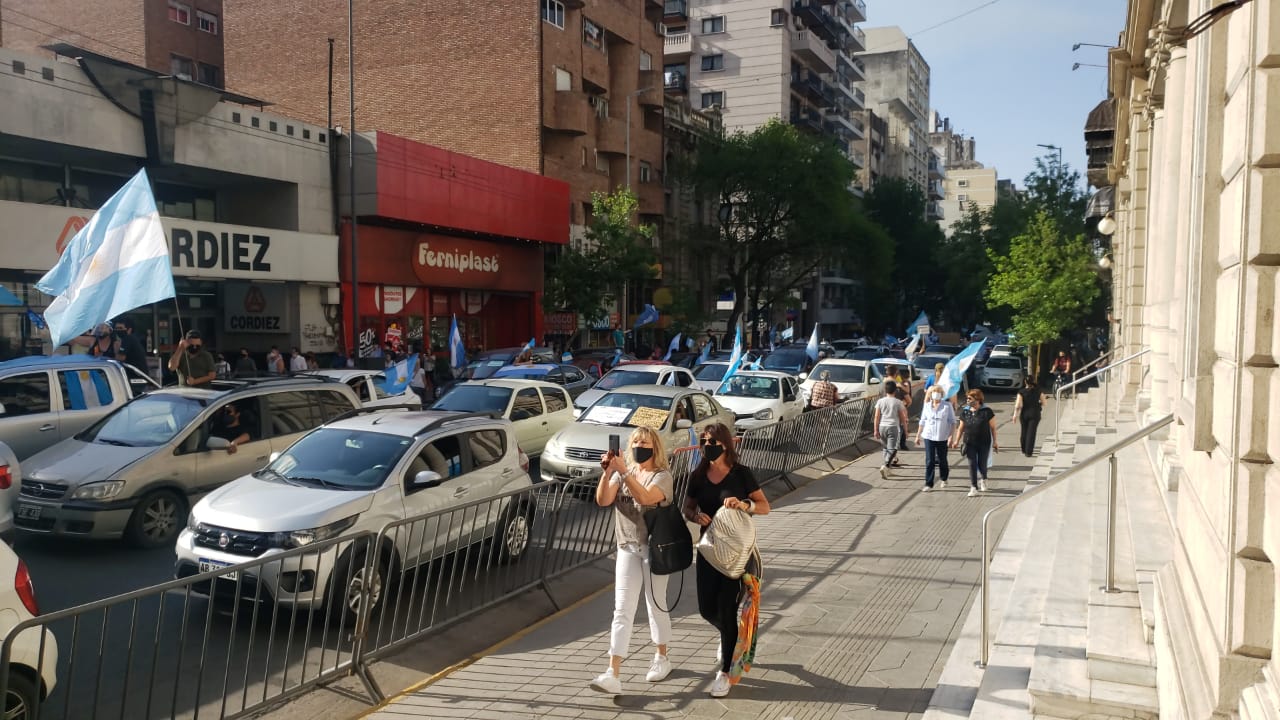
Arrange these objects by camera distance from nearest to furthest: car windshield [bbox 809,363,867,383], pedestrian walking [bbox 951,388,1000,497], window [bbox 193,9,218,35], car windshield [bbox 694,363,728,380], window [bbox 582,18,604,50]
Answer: pedestrian walking [bbox 951,388,1000,497] < car windshield [bbox 694,363,728,380] < car windshield [bbox 809,363,867,383] < window [bbox 582,18,604,50] < window [bbox 193,9,218,35]

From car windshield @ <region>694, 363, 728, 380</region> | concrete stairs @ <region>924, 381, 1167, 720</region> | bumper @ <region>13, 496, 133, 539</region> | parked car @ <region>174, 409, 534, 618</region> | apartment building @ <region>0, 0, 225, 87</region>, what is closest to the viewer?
concrete stairs @ <region>924, 381, 1167, 720</region>

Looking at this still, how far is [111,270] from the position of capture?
1018 centimetres

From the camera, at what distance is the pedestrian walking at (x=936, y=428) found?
14414mm

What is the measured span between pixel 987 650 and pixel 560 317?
116ft

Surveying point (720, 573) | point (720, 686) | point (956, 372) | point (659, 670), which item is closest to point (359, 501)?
point (659, 670)

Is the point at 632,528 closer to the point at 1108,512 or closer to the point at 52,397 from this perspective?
the point at 1108,512

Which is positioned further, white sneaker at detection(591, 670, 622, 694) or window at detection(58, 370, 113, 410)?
window at detection(58, 370, 113, 410)

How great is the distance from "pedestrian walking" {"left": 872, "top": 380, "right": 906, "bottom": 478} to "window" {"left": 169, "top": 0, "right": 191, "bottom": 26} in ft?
128

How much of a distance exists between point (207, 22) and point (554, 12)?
1685 cm

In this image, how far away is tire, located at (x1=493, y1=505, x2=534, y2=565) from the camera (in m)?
8.57

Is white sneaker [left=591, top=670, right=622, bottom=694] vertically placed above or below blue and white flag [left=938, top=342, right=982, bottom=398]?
below

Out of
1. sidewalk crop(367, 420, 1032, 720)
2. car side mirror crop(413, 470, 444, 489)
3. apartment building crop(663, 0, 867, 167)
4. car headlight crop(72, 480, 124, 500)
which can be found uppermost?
apartment building crop(663, 0, 867, 167)

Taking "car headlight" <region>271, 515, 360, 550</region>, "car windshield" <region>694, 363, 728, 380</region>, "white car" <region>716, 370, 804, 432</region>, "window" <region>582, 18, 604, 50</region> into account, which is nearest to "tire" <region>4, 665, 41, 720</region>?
"car headlight" <region>271, 515, 360, 550</region>

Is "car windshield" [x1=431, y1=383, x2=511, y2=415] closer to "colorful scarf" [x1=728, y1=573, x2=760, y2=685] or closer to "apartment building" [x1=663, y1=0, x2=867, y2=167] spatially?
"colorful scarf" [x1=728, y1=573, x2=760, y2=685]
